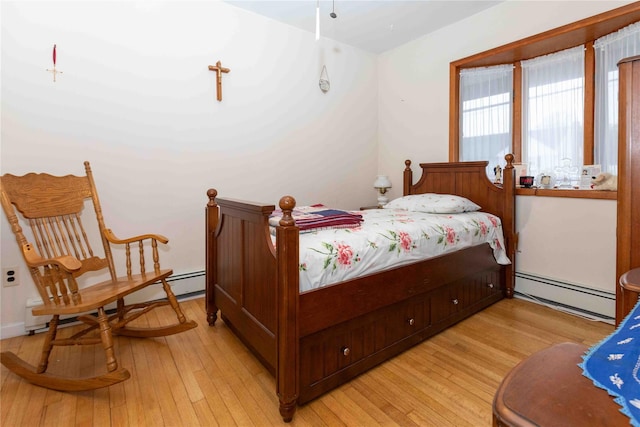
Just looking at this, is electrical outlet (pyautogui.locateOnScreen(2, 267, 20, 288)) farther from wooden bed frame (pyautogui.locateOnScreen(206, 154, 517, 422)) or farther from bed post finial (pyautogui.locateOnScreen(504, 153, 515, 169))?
bed post finial (pyautogui.locateOnScreen(504, 153, 515, 169))

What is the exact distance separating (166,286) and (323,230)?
→ 1048 mm

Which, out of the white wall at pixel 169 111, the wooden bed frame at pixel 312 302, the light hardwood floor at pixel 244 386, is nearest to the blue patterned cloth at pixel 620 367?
the light hardwood floor at pixel 244 386

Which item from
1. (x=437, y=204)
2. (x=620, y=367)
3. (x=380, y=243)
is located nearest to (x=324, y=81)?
(x=437, y=204)

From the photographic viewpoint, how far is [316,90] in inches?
139

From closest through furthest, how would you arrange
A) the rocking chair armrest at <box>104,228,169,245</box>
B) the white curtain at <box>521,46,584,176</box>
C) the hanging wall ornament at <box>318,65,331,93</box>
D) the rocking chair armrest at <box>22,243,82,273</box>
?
1. the rocking chair armrest at <box>22,243,82,273</box>
2. the rocking chair armrest at <box>104,228,169,245</box>
3. the white curtain at <box>521,46,584,176</box>
4. the hanging wall ornament at <box>318,65,331,93</box>

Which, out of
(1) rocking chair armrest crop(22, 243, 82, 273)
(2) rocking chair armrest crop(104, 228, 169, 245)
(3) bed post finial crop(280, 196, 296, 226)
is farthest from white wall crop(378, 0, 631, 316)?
(1) rocking chair armrest crop(22, 243, 82, 273)

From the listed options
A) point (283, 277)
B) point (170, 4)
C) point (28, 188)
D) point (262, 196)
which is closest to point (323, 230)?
point (283, 277)

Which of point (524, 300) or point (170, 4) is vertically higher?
point (170, 4)

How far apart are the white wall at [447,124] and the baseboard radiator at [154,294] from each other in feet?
7.87

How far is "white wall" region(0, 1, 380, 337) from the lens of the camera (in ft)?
7.28

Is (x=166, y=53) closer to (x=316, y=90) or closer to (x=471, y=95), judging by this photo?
(x=316, y=90)

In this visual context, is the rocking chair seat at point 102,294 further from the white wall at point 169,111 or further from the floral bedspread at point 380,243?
the floral bedspread at point 380,243

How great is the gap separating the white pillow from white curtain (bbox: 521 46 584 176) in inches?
28.0

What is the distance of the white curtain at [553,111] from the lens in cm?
269
